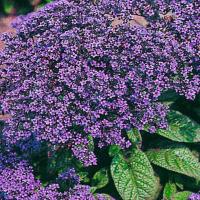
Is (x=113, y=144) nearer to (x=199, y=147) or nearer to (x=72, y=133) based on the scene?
(x=72, y=133)

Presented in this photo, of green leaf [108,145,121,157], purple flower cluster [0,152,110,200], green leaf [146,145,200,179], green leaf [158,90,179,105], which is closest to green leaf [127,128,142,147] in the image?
green leaf [108,145,121,157]

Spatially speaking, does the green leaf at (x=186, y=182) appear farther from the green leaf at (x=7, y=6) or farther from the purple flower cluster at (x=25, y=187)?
the green leaf at (x=7, y=6)

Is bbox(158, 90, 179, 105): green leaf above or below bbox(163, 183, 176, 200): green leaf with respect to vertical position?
above

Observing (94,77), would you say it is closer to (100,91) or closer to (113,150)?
(100,91)

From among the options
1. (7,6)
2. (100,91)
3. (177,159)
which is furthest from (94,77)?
(7,6)

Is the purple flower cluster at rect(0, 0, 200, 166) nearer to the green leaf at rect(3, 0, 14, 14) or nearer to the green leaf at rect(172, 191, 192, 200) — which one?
the green leaf at rect(172, 191, 192, 200)

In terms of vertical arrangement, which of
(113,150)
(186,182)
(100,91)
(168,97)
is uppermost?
(100,91)

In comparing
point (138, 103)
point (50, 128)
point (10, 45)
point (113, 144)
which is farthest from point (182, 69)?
point (10, 45)
